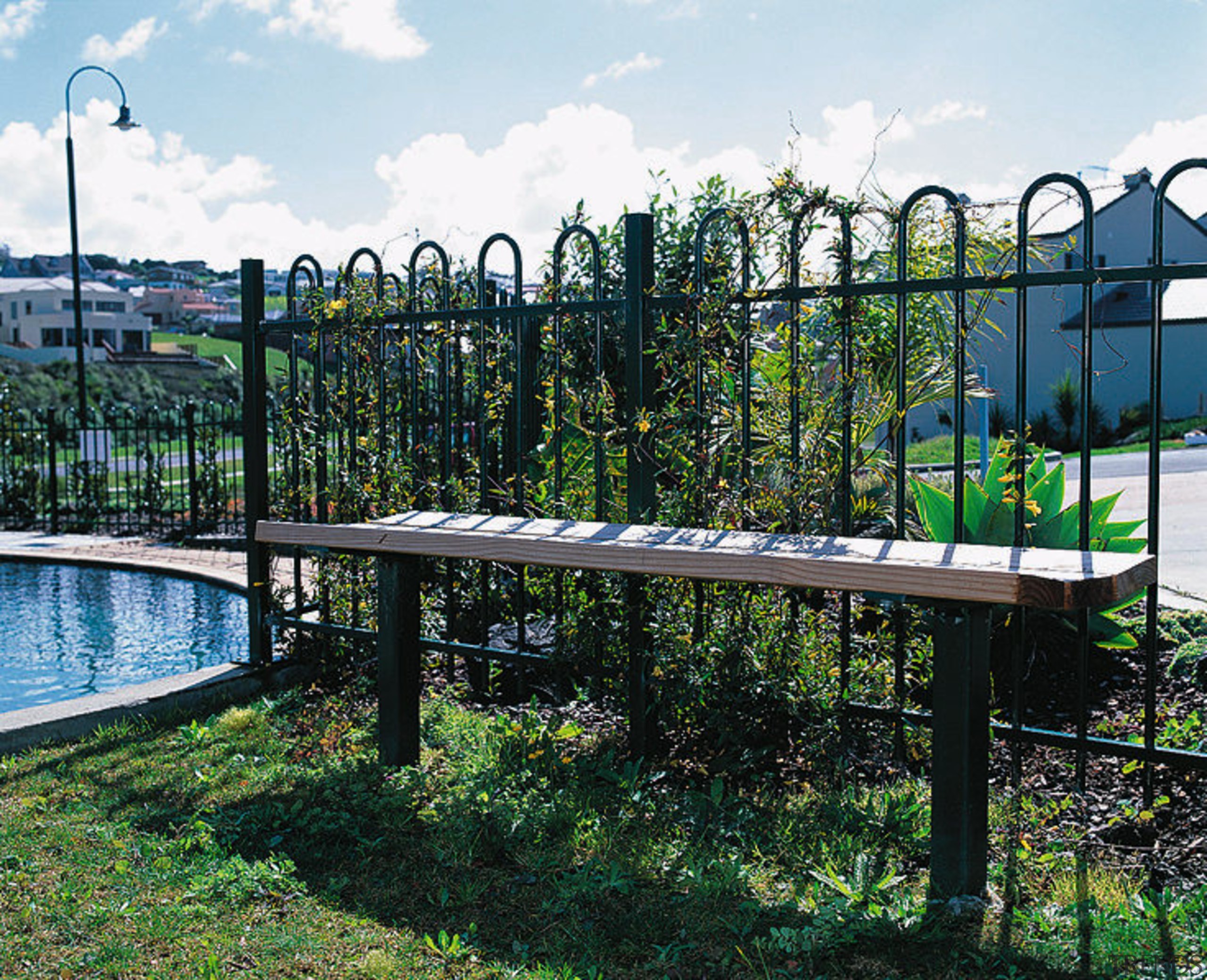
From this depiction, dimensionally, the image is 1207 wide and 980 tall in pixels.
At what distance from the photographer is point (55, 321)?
77.1 m

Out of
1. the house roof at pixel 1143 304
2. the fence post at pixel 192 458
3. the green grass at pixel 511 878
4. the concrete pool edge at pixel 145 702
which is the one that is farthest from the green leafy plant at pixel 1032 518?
the house roof at pixel 1143 304

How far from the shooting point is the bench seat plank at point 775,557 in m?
2.41

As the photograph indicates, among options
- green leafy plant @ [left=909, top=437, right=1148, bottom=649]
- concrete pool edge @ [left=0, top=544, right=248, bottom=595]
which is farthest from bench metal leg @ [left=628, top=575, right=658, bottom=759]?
concrete pool edge @ [left=0, top=544, right=248, bottom=595]

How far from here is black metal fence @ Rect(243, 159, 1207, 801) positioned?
125 inches

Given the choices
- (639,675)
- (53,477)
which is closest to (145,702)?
(639,675)

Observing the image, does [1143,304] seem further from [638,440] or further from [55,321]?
[55,321]

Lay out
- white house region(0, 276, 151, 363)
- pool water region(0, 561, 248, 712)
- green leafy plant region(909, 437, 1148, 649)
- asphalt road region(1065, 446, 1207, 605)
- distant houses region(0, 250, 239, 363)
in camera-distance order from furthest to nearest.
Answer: white house region(0, 276, 151, 363), distant houses region(0, 250, 239, 363), asphalt road region(1065, 446, 1207, 605), pool water region(0, 561, 248, 712), green leafy plant region(909, 437, 1148, 649)

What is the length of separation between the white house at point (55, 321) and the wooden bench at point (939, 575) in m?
77.3

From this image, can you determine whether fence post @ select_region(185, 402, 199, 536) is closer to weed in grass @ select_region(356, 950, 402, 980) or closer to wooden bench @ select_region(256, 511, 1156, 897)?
wooden bench @ select_region(256, 511, 1156, 897)

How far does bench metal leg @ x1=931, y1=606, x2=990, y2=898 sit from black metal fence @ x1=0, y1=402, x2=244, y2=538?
928 cm

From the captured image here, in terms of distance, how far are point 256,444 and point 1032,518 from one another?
347 centimetres

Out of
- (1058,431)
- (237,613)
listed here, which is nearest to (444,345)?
(237,613)

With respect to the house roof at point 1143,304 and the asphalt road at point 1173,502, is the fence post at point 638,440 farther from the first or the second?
the house roof at point 1143,304

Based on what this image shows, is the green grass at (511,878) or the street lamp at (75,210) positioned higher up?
the street lamp at (75,210)
